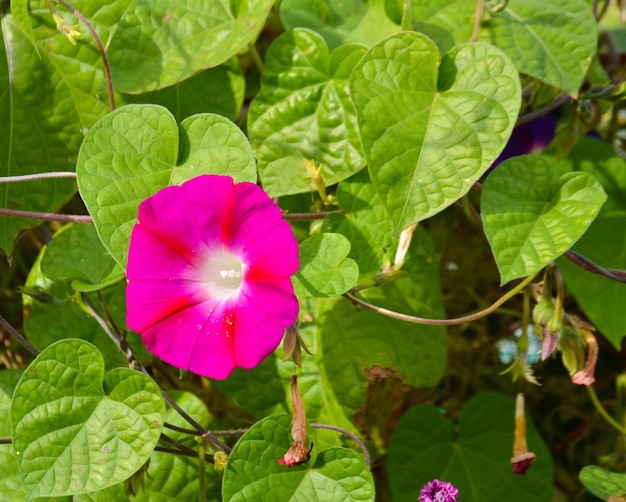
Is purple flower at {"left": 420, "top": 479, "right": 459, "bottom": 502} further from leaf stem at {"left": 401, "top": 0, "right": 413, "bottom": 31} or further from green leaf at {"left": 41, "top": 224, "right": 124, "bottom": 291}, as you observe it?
leaf stem at {"left": 401, "top": 0, "right": 413, "bottom": 31}

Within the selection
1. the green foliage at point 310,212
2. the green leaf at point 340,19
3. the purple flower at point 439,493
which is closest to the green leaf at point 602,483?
the green foliage at point 310,212

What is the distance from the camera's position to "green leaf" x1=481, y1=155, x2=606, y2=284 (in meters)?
0.85

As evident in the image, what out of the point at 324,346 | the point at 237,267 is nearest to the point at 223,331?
the point at 237,267

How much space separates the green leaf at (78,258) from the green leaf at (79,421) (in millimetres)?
150

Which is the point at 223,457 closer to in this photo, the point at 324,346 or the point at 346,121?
the point at 324,346

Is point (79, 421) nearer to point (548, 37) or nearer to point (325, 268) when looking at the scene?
point (325, 268)

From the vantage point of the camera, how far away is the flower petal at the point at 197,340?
30.6 inches

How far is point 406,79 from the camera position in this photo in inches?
35.3

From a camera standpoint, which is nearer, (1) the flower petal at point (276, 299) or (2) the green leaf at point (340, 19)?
(1) the flower petal at point (276, 299)

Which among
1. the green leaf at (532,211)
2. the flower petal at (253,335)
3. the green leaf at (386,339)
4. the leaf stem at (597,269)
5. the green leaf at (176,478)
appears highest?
the green leaf at (532,211)

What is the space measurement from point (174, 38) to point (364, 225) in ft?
1.17

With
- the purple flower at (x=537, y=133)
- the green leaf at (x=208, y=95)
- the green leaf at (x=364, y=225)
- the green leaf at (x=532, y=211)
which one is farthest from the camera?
the purple flower at (x=537, y=133)

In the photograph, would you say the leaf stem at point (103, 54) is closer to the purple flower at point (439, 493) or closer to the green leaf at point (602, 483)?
the purple flower at point (439, 493)

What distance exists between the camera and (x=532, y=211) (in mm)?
913
